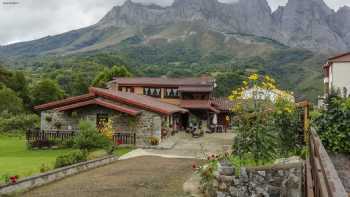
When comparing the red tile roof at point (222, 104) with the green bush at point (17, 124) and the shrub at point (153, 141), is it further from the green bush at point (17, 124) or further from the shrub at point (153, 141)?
the shrub at point (153, 141)

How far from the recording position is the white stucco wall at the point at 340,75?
30.0m

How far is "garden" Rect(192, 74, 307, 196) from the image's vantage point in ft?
29.4

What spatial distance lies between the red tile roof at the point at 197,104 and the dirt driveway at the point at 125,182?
80.5 feet

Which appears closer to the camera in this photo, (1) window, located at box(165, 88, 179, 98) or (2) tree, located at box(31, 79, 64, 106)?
(1) window, located at box(165, 88, 179, 98)

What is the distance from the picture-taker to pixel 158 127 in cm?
2642

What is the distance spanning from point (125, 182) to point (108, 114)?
48.1 ft

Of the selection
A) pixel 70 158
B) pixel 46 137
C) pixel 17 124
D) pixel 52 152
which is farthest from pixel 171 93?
pixel 70 158

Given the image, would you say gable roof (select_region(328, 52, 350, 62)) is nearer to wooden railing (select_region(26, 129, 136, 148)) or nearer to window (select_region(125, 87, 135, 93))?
wooden railing (select_region(26, 129, 136, 148))

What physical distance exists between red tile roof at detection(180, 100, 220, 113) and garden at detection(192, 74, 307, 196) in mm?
28394

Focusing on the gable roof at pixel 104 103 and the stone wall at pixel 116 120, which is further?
the stone wall at pixel 116 120

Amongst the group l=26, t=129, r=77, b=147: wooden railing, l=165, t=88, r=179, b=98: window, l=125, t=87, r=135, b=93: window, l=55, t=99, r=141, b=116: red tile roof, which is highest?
l=125, t=87, r=135, b=93: window

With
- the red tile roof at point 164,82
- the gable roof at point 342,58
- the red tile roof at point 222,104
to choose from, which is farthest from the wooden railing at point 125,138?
the red tile roof at point 222,104

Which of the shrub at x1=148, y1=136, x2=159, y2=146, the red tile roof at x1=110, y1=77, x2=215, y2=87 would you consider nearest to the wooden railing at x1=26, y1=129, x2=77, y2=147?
the shrub at x1=148, y1=136, x2=159, y2=146

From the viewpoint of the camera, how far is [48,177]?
1208 cm
